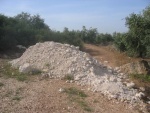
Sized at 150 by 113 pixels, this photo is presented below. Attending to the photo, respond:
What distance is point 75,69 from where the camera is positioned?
28.5 ft

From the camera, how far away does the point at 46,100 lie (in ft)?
20.8

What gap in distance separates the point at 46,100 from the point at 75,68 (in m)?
2.57

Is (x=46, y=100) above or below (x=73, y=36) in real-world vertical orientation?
below

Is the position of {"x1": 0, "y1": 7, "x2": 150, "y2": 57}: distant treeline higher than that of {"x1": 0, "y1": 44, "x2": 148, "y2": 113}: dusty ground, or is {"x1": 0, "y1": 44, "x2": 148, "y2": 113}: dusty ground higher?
{"x1": 0, "y1": 7, "x2": 150, "y2": 57}: distant treeline

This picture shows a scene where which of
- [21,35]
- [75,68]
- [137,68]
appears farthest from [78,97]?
[21,35]

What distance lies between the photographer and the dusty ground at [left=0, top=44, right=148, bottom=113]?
581cm

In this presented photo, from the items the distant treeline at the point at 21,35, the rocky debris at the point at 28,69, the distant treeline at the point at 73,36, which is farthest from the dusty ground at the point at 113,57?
the rocky debris at the point at 28,69

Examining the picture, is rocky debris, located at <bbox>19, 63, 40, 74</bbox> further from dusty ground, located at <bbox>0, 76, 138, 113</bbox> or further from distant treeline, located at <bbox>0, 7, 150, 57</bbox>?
distant treeline, located at <bbox>0, 7, 150, 57</bbox>

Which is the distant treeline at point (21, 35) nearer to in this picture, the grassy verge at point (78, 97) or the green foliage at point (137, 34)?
the green foliage at point (137, 34)

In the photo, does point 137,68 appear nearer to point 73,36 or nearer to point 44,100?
point 44,100

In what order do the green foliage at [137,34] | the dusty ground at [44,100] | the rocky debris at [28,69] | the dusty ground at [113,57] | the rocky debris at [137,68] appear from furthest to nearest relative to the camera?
1. the dusty ground at [113,57]
2. the green foliage at [137,34]
3. the rocky debris at [137,68]
4. the rocky debris at [28,69]
5. the dusty ground at [44,100]

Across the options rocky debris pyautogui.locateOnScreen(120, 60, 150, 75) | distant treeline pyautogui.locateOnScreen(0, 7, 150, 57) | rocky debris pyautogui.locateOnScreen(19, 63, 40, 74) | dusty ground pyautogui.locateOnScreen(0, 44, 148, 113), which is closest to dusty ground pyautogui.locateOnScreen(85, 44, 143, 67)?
distant treeline pyautogui.locateOnScreen(0, 7, 150, 57)

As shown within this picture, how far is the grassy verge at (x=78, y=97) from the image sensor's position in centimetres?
610

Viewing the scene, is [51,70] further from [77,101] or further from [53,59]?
[77,101]
